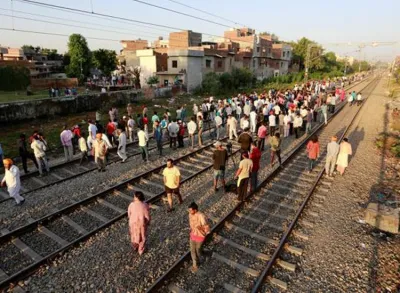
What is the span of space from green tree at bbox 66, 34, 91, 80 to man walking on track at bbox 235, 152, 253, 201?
45324mm

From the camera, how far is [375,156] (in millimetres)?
13828

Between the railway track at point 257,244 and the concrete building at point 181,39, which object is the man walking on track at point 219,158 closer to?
the railway track at point 257,244

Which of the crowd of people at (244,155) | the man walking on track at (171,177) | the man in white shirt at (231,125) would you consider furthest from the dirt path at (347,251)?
the man in white shirt at (231,125)

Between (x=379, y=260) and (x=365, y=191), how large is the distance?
402 centimetres

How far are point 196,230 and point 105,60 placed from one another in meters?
47.8

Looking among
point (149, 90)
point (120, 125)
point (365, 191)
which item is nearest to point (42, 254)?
point (120, 125)

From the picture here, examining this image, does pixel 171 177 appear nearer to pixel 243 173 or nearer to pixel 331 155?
pixel 243 173

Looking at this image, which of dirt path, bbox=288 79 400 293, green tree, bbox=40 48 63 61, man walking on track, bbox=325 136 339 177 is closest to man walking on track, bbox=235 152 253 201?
dirt path, bbox=288 79 400 293

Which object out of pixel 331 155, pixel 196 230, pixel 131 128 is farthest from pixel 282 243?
pixel 131 128

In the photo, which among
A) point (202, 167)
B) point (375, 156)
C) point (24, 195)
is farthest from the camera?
point (375, 156)

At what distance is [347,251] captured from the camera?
6754 mm

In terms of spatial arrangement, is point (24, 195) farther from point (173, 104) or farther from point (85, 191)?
point (173, 104)

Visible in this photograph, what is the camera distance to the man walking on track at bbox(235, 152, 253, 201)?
27.0 ft

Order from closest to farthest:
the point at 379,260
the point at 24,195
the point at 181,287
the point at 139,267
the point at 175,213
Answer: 1. the point at 181,287
2. the point at 139,267
3. the point at 379,260
4. the point at 175,213
5. the point at 24,195
